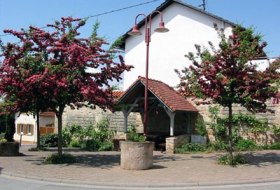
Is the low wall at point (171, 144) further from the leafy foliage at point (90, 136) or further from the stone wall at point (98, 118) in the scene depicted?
the stone wall at point (98, 118)

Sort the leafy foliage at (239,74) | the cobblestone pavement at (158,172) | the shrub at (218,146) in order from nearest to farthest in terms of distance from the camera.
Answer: the cobblestone pavement at (158,172) < the leafy foliage at (239,74) < the shrub at (218,146)

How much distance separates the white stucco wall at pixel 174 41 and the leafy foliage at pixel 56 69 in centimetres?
1618

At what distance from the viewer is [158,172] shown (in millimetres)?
13344

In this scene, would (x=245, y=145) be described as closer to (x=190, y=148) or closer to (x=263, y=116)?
(x=263, y=116)

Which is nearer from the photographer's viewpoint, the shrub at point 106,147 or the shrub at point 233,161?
the shrub at point 233,161

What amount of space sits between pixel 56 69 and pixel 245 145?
1030 cm

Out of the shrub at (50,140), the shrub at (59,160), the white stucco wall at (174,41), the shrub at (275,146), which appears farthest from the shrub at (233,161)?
the white stucco wall at (174,41)

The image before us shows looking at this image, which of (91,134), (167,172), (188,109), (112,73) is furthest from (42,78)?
(91,134)

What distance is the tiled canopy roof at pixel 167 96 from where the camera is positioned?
20.3 meters

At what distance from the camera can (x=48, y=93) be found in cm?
1538

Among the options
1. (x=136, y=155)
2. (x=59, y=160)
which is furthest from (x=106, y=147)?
(x=136, y=155)

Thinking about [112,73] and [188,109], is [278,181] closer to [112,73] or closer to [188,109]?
[112,73]

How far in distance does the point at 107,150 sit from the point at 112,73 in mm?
7895

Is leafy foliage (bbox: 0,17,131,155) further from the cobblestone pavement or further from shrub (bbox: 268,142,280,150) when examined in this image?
shrub (bbox: 268,142,280,150)
